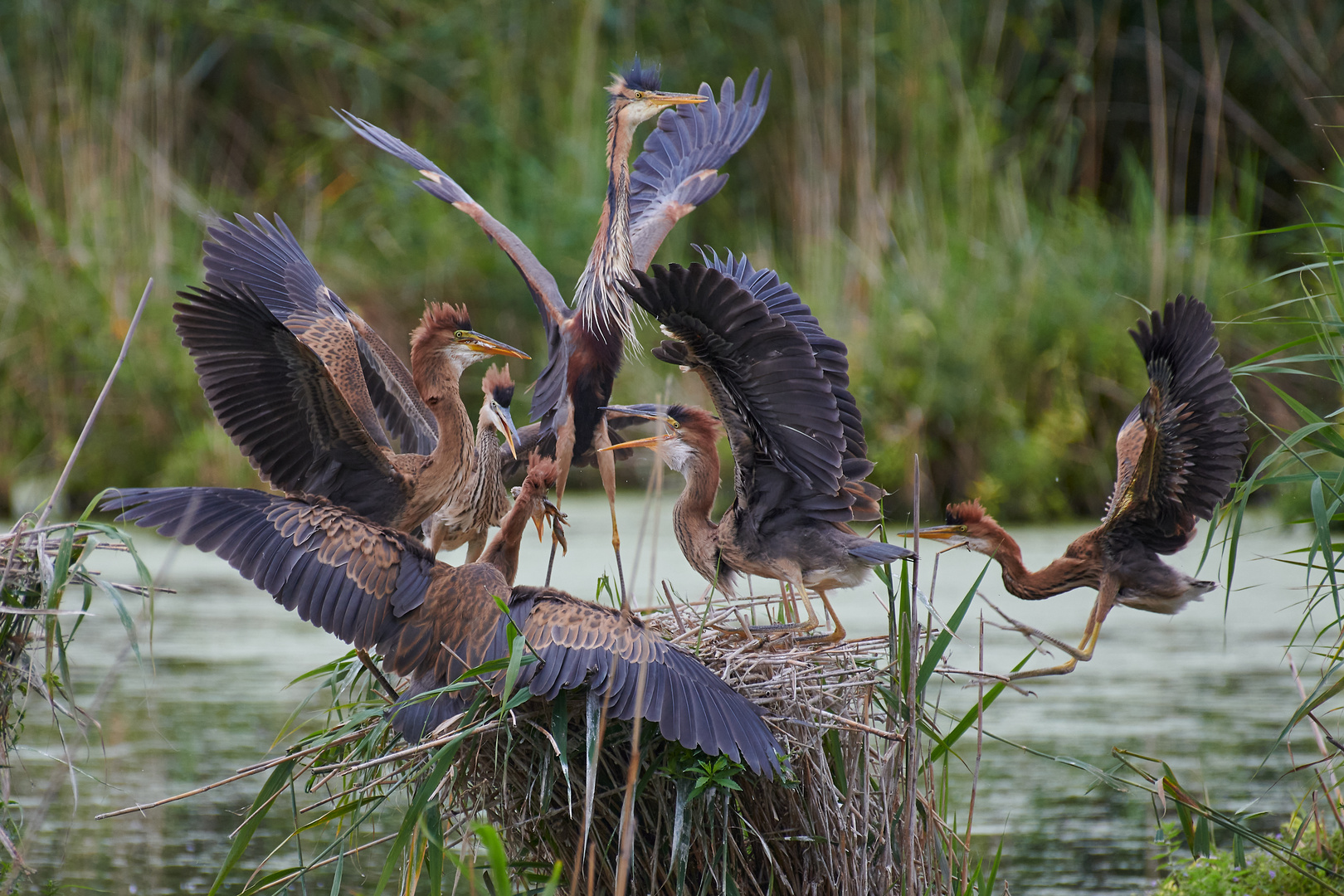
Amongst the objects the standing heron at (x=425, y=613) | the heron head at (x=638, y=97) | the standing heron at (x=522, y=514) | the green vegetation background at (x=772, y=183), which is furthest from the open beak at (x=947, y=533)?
the green vegetation background at (x=772, y=183)

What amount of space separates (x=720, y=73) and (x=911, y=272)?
8.63 ft

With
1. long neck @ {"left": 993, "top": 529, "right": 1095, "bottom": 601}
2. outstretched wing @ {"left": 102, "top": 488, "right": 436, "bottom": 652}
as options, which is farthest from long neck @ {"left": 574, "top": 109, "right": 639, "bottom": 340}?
outstretched wing @ {"left": 102, "top": 488, "right": 436, "bottom": 652}

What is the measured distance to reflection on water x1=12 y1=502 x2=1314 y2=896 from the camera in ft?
15.2

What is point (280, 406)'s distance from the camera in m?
4.16

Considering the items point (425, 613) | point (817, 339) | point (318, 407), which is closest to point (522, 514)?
point (425, 613)

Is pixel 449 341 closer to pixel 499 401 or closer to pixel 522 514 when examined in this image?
pixel 499 401

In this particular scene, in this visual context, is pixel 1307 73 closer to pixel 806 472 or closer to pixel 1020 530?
pixel 1020 530

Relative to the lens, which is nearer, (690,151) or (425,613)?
(425,613)

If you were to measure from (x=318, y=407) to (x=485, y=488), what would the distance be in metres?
0.61

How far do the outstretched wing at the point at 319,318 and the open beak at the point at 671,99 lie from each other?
49.9 inches

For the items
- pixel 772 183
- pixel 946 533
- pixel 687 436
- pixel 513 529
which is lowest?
pixel 513 529

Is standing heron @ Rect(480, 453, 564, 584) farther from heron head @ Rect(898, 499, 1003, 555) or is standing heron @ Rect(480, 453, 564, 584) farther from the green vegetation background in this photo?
the green vegetation background

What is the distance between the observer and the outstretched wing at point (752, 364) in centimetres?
347

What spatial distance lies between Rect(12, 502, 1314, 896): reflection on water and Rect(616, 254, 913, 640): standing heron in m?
0.45
